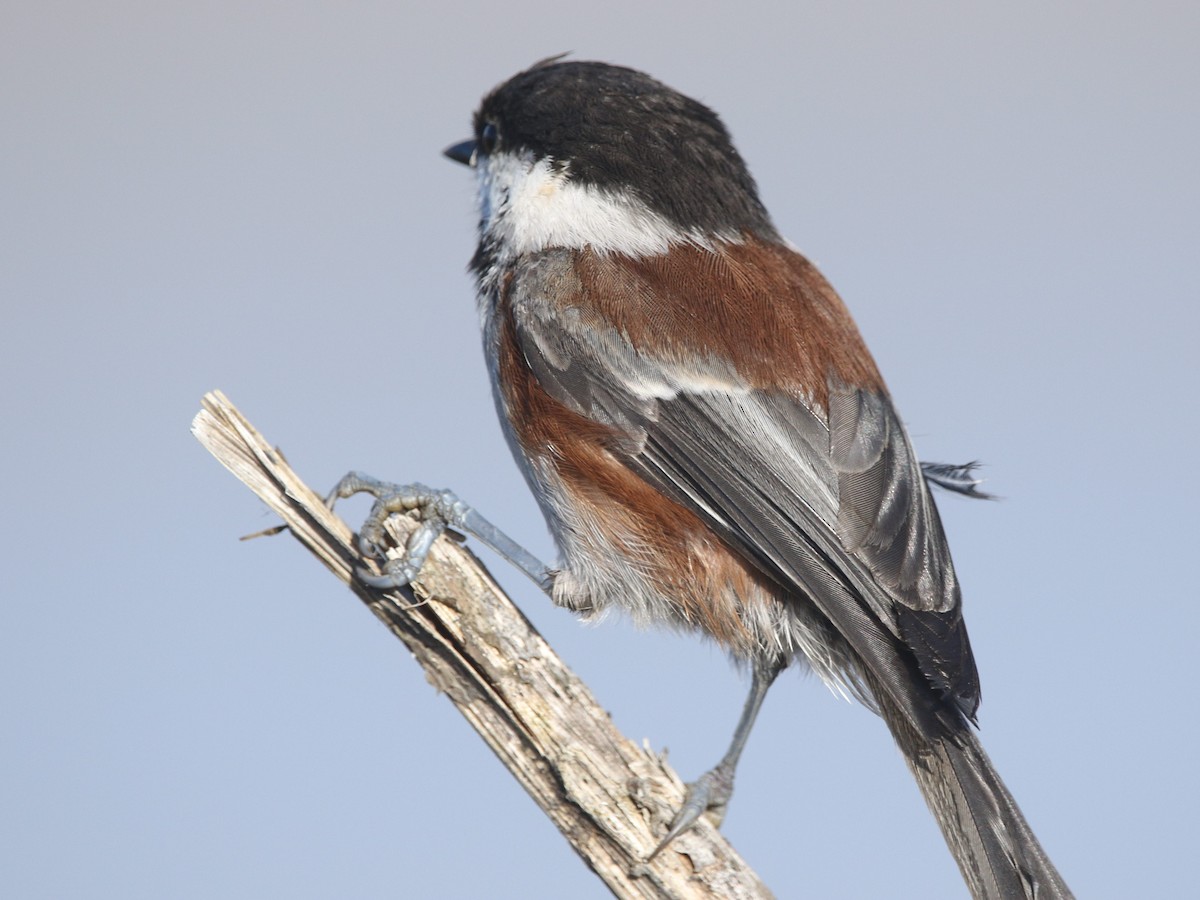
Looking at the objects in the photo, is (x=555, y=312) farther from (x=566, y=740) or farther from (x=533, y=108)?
(x=566, y=740)

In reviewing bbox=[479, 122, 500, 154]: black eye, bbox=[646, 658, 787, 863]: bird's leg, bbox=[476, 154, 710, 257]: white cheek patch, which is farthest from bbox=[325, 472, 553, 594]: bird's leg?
bbox=[479, 122, 500, 154]: black eye

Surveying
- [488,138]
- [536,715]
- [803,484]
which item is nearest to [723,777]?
[536,715]

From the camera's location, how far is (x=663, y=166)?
2.64 m

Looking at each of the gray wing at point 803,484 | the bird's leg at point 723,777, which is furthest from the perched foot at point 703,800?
the gray wing at point 803,484

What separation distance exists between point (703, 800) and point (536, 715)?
330 millimetres

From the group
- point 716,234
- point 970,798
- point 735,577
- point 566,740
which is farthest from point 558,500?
point 970,798

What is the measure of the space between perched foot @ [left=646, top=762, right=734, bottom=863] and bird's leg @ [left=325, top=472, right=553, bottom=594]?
1.86 ft

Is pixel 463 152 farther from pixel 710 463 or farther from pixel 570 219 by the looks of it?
pixel 710 463

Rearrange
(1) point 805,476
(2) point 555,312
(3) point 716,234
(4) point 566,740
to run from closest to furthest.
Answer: (4) point 566,740, (1) point 805,476, (2) point 555,312, (3) point 716,234

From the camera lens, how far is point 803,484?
2.20 meters

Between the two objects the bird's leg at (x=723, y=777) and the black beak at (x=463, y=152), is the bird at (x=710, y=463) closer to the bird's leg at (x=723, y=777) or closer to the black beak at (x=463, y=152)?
the bird's leg at (x=723, y=777)

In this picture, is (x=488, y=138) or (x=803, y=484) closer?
(x=803, y=484)

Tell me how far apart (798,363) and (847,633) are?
591 mm

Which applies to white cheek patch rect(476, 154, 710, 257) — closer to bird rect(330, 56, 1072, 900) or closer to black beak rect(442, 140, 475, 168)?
bird rect(330, 56, 1072, 900)
